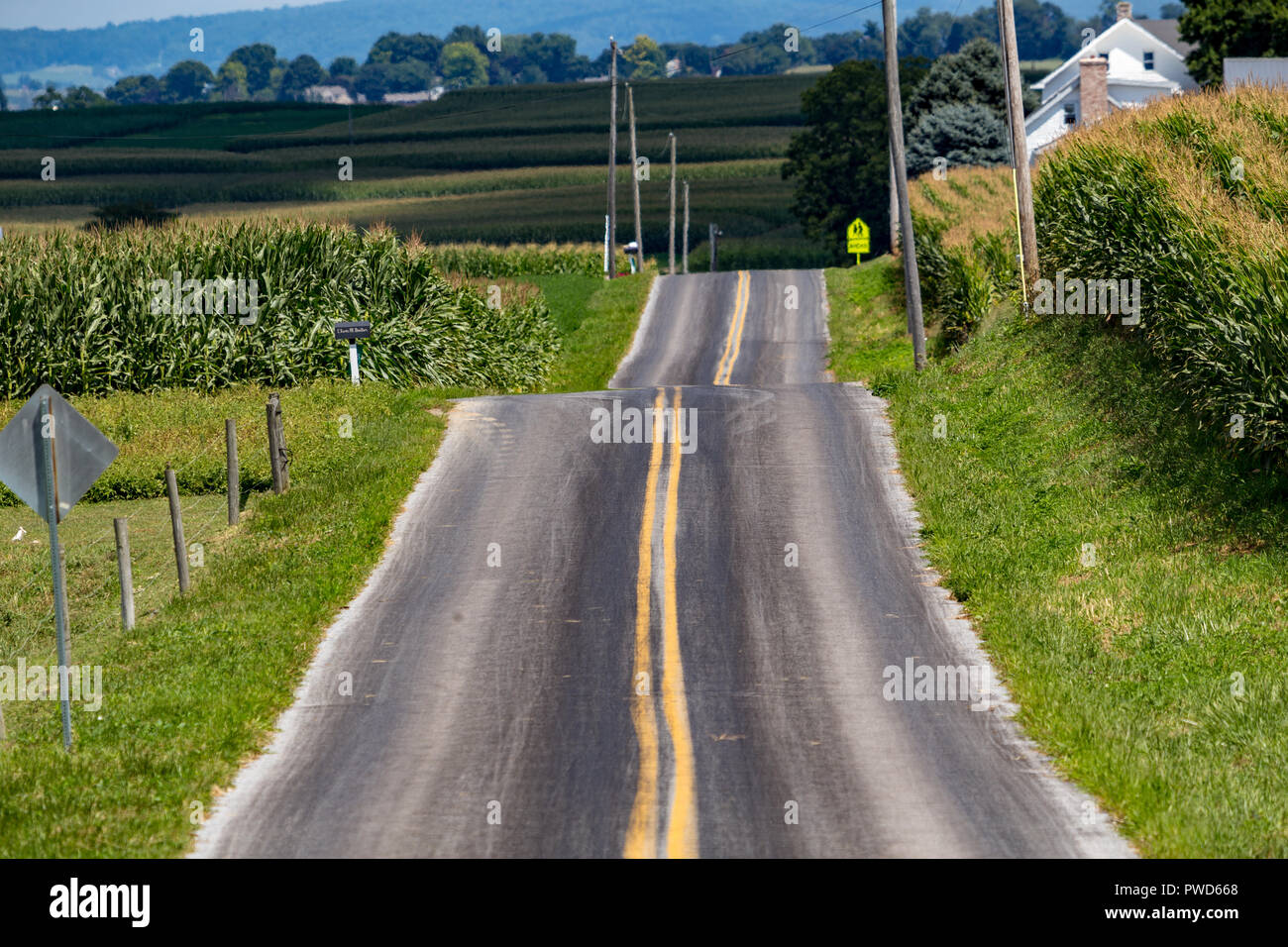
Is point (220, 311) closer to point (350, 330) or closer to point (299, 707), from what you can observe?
point (350, 330)

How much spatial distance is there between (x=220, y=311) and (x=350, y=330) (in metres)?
3.87

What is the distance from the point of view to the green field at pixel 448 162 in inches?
3910

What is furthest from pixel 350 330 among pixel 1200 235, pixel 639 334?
pixel 639 334

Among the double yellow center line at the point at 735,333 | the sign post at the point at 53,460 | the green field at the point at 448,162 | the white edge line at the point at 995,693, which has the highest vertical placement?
the green field at the point at 448,162

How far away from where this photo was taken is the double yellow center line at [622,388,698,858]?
1041cm

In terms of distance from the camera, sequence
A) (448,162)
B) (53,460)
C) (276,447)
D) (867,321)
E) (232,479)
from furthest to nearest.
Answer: (448,162) → (867,321) → (276,447) → (232,479) → (53,460)

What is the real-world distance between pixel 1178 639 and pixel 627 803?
6.36m

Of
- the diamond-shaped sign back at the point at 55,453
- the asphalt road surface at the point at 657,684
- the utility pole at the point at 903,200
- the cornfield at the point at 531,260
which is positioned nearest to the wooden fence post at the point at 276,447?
the asphalt road surface at the point at 657,684

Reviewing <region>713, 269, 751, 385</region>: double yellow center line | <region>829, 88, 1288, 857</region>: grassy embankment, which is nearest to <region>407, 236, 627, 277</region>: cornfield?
<region>713, 269, 751, 385</region>: double yellow center line

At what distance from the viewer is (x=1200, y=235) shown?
19703 mm

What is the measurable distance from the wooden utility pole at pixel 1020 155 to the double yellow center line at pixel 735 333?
38.5ft

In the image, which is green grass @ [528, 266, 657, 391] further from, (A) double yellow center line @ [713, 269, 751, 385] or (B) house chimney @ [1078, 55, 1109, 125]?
(B) house chimney @ [1078, 55, 1109, 125]

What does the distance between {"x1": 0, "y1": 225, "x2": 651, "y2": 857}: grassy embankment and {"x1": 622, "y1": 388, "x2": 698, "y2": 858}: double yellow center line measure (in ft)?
11.3

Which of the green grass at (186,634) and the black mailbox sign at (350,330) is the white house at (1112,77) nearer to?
the black mailbox sign at (350,330)
